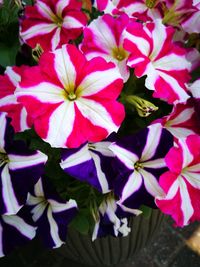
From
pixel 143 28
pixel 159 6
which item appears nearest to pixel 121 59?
pixel 143 28

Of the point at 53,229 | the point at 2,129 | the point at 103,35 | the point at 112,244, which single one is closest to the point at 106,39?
the point at 103,35

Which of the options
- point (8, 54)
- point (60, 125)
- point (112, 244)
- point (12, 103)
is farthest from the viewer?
point (112, 244)

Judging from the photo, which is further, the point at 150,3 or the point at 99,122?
the point at 150,3

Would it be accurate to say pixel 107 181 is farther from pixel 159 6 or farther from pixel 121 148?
pixel 159 6

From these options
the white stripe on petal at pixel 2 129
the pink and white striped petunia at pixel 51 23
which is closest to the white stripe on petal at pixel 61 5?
the pink and white striped petunia at pixel 51 23

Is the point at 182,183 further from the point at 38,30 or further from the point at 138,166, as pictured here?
the point at 38,30

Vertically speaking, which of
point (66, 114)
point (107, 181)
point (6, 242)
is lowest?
point (6, 242)
